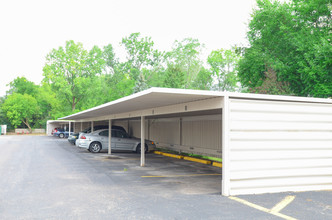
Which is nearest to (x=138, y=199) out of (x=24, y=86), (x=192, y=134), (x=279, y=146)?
(x=279, y=146)

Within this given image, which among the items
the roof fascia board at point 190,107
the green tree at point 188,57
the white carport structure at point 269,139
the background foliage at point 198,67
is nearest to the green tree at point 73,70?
the background foliage at point 198,67

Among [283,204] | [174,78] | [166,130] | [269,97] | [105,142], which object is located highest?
[174,78]

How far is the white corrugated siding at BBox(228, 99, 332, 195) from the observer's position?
25.6 feet

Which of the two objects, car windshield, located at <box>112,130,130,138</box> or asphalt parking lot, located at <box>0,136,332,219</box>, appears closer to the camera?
asphalt parking lot, located at <box>0,136,332,219</box>

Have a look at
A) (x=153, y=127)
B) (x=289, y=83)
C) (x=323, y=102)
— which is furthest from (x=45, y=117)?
(x=323, y=102)

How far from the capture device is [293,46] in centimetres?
2317

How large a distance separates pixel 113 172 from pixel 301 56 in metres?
17.0

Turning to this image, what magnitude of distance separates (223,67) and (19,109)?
159 ft

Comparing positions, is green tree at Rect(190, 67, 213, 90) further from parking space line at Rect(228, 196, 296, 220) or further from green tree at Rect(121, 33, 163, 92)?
parking space line at Rect(228, 196, 296, 220)

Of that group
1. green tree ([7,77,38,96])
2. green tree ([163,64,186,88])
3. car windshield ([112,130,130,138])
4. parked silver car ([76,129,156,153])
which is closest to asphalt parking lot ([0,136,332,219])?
parked silver car ([76,129,156,153])

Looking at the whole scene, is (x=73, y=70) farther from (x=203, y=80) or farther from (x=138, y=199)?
(x=138, y=199)

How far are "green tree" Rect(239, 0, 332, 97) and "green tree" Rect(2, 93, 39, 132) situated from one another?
198 feet

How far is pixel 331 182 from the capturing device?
343 inches

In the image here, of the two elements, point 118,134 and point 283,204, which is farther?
point 118,134
